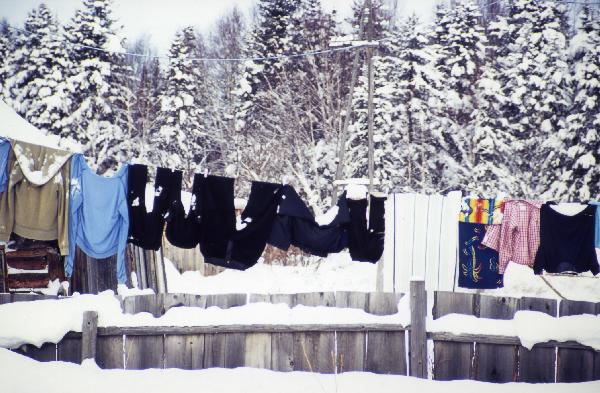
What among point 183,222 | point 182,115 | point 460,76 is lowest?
point 183,222

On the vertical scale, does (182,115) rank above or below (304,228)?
above

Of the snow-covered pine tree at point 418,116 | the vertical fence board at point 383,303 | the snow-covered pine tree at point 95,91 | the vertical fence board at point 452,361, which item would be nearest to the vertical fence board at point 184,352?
the vertical fence board at point 383,303

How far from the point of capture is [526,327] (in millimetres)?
4754

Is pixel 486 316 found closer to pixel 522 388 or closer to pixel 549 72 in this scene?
pixel 522 388

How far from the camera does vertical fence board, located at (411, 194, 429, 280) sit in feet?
20.3

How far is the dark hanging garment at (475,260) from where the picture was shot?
20.4ft

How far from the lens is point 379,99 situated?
2294 cm

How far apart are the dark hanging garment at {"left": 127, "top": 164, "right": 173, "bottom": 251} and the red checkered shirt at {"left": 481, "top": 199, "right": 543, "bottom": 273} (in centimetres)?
437

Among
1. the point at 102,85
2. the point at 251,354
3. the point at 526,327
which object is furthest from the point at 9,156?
the point at 102,85

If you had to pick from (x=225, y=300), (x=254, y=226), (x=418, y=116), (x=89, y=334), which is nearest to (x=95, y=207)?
(x=89, y=334)

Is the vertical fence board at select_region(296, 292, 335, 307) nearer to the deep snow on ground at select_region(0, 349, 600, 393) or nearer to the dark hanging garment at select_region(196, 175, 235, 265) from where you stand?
the deep snow on ground at select_region(0, 349, 600, 393)

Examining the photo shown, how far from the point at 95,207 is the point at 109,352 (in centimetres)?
198

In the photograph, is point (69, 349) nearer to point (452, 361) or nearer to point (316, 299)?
point (316, 299)

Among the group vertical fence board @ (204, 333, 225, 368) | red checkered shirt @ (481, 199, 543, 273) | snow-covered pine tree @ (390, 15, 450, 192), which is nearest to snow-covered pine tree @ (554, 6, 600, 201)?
snow-covered pine tree @ (390, 15, 450, 192)
